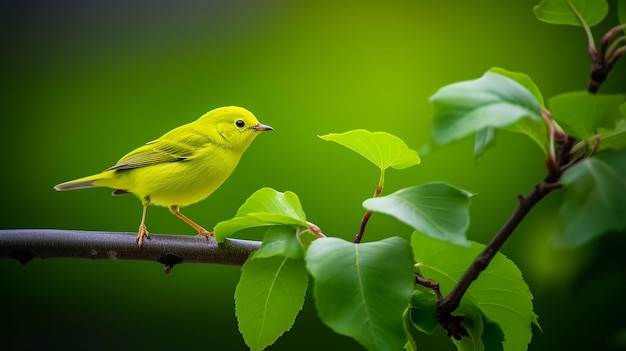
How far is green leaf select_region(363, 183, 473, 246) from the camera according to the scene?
514 millimetres

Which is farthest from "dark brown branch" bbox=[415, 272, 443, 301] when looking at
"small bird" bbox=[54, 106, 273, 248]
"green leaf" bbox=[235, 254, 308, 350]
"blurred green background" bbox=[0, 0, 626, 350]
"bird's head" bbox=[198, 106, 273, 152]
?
"blurred green background" bbox=[0, 0, 626, 350]

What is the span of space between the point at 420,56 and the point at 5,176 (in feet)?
4.51

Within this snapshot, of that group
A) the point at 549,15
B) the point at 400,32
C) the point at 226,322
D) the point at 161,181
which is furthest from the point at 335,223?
the point at 549,15

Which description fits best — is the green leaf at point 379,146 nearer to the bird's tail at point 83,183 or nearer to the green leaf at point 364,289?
the green leaf at point 364,289

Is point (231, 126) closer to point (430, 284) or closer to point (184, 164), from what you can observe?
point (184, 164)

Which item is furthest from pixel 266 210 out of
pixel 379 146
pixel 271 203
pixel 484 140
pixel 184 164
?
pixel 184 164

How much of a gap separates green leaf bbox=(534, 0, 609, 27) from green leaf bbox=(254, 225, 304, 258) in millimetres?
292

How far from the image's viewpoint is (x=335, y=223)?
84.6 inches

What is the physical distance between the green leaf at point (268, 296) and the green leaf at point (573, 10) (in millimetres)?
314

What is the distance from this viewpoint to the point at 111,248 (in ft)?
2.65

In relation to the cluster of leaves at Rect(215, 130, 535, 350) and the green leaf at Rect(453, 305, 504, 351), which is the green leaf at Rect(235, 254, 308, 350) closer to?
the cluster of leaves at Rect(215, 130, 535, 350)

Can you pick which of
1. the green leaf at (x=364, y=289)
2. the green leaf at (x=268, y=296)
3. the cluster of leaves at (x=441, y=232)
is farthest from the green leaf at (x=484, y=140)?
the green leaf at (x=268, y=296)

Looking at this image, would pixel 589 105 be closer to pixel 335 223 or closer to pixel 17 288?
pixel 335 223

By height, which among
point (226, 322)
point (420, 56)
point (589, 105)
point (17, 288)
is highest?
point (589, 105)
